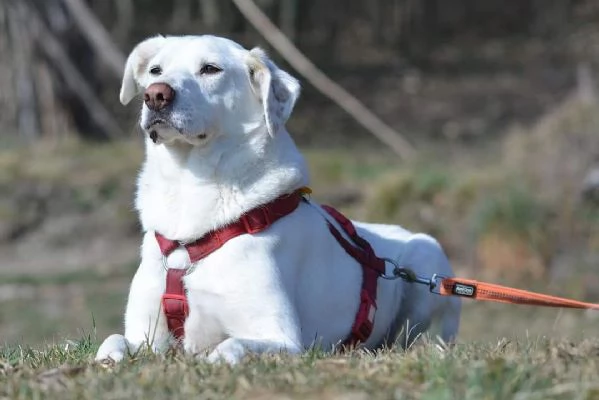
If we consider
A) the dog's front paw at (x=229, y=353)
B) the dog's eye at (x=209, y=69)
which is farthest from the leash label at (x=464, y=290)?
the dog's eye at (x=209, y=69)

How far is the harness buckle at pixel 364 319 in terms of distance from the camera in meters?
5.54

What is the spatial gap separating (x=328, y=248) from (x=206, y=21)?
24.0 metres

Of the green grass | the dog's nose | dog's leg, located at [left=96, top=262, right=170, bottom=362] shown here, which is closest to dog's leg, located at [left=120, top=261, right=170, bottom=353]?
dog's leg, located at [left=96, top=262, right=170, bottom=362]

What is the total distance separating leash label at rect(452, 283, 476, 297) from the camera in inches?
216

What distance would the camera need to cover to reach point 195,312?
501cm

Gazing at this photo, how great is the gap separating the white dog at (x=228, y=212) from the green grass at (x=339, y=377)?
687 millimetres

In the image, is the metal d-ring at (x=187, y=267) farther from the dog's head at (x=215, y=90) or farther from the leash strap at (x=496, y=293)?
the leash strap at (x=496, y=293)

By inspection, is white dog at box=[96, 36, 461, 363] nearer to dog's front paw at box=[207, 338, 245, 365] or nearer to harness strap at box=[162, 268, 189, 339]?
harness strap at box=[162, 268, 189, 339]

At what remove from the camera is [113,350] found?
459 cm

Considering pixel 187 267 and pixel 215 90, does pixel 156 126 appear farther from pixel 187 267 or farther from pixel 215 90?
pixel 187 267

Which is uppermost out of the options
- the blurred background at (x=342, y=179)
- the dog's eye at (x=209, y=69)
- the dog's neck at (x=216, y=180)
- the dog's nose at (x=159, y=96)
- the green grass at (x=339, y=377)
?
the dog's eye at (x=209, y=69)

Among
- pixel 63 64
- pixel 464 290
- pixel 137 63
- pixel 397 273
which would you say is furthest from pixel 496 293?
pixel 63 64

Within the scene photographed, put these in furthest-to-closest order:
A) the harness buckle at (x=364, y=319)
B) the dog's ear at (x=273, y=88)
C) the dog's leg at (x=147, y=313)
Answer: the harness buckle at (x=364, y=319)
the dog's ear at (x=273, y=88)
the dog's leg at (x=147, y=313)

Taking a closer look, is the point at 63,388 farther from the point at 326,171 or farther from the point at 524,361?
the point at 326,171
